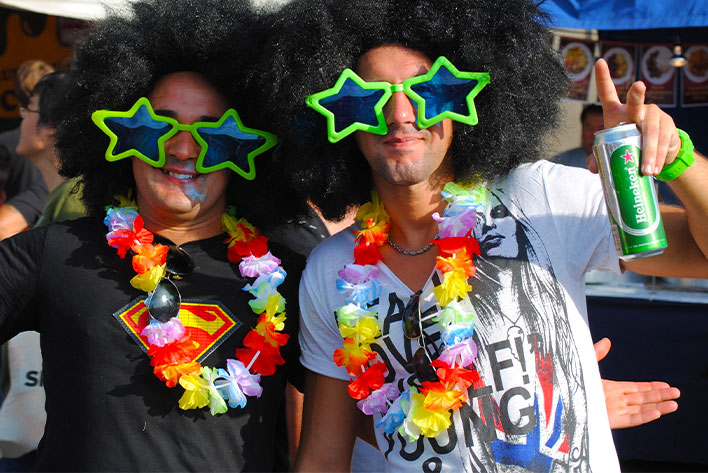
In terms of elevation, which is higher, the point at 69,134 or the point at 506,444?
the point at 69,134

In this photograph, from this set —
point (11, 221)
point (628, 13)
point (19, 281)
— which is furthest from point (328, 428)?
point (628, 13)

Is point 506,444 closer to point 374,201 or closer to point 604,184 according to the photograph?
point 604,184

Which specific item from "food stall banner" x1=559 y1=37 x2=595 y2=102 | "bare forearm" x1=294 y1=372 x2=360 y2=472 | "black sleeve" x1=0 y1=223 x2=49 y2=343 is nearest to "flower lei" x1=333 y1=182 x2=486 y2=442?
"bare forearm" x1=294 y1=372 x2=360 y2=472

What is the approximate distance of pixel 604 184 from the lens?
1.91 meters

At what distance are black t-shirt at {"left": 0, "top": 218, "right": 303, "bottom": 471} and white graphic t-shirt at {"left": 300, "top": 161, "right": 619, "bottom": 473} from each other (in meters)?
0.47

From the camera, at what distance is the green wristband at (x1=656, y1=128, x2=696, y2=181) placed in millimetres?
1868

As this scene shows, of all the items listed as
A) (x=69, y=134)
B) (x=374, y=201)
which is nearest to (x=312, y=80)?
(x=374, y=201)

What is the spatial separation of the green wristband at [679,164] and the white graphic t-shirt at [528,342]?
284 millimetres

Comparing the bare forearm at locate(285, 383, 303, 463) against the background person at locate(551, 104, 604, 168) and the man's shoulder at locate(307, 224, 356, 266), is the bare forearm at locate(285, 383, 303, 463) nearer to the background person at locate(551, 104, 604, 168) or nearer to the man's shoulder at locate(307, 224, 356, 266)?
the man's shoulder at locate(307, 224, 356, 266)

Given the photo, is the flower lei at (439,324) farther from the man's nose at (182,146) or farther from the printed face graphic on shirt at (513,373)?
the man's nose at (182,146)

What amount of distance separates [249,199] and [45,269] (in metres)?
0.75

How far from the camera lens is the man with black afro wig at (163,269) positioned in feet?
7.54

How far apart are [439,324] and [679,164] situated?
31.0 inches

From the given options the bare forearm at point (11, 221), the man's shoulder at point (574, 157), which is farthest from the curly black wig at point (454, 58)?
the man's shoulder at point (574, 157)
